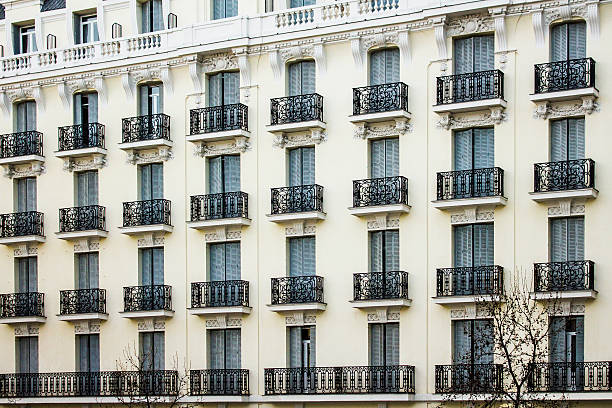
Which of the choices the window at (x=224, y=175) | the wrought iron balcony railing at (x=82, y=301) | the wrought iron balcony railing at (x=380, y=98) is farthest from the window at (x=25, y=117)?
the wrought iron balcony railing at (x=380, y=98)

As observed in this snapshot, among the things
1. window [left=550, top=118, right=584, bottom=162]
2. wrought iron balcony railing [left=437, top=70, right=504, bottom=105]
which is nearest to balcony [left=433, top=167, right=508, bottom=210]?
window [left=550, top=118, right=584, bottom=162]

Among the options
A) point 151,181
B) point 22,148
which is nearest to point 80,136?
point 22,148

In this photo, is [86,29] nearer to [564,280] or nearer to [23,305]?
[23,305]

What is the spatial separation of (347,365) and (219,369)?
4579 mm

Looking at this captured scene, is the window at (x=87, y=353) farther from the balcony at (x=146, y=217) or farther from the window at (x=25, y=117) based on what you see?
the window at (x=25, y=117)

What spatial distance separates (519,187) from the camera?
4141 centimetres

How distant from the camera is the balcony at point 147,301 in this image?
153 ft

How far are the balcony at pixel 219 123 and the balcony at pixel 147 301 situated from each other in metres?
5.17

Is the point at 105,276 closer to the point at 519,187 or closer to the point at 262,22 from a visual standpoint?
the point at 262,22

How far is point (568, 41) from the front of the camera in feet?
136

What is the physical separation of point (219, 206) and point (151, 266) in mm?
3563

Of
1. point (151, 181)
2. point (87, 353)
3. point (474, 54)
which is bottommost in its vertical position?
point (87, 353)

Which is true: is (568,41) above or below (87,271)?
above

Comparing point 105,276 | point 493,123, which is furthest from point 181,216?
point 493,123
